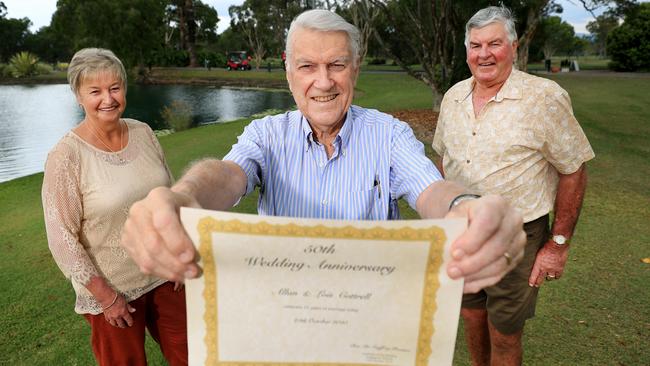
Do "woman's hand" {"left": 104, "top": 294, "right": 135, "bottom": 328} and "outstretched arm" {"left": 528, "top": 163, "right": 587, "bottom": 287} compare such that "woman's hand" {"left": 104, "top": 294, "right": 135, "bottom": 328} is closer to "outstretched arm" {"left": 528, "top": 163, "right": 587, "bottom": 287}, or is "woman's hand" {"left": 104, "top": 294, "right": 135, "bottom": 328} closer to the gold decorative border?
the gold decorative border

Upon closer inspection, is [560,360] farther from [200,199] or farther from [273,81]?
[273,81]

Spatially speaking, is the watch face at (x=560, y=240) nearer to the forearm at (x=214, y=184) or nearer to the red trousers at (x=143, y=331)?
the forearm at (x=214, y=184)

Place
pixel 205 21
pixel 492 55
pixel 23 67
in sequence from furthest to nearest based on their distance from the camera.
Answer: pixel 205 21, pixel 23 67, pixel 492 55

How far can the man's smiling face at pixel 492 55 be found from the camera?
2.62 meters

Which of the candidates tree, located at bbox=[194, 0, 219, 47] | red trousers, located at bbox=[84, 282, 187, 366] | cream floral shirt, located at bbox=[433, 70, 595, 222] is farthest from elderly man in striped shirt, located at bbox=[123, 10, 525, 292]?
tree, located at bbox=[194, 0, 219, 47]

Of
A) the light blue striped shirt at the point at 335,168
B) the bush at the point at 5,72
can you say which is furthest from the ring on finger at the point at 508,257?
the bush at the point at 5,72

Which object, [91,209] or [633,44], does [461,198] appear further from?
[633,44]

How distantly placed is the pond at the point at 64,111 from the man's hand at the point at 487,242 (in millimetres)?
12100

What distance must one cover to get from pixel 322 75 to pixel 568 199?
180 centimetres

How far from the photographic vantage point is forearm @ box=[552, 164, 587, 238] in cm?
264

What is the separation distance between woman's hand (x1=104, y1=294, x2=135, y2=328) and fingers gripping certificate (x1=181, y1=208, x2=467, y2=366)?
143 centimetres

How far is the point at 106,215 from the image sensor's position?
2.40 meters

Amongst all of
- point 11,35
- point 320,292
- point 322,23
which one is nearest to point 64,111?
point 322,23

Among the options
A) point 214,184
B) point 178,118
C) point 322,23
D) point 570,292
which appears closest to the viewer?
point 214,184
